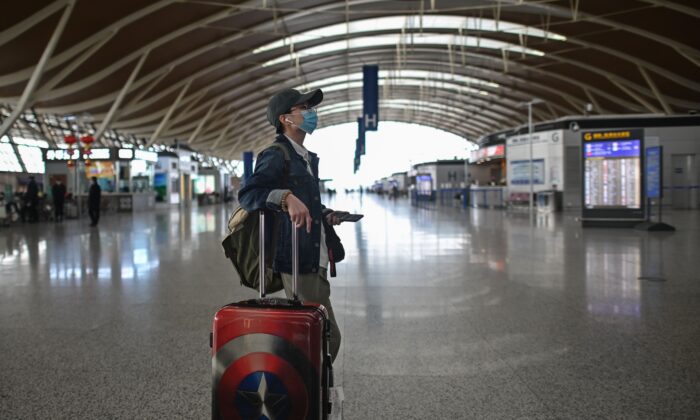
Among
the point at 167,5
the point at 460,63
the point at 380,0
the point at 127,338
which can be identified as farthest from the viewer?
the point at 460,63

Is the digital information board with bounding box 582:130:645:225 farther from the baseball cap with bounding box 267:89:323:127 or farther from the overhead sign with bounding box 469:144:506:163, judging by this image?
the overhead sign with bounding box 469:144:506:163

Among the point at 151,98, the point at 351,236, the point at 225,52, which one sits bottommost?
the point at 351,236

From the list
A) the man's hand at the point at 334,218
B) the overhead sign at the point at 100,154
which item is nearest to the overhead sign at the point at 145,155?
the overhead sign at the point at 100,154

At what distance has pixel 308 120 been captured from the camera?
285 centimetres

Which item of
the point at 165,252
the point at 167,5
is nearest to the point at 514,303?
the point at 165,252

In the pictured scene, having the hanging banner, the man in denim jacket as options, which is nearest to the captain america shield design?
the man in denim jacket

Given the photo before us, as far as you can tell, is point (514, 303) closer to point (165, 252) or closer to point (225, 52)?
point (165, 252)

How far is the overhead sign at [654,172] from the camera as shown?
16.8 m

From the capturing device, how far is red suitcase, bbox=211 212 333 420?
2234 millimetres

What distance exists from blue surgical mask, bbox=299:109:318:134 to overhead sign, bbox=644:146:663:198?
53.0ft

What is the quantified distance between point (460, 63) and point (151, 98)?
25.0 meters

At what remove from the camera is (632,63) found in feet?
125

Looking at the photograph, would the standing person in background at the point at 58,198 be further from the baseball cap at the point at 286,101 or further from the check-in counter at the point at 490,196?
the baseball cap at the point at 286,101

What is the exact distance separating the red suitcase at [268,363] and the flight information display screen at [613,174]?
1620 cm
